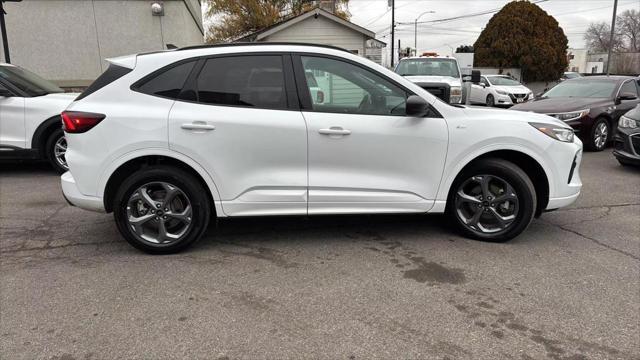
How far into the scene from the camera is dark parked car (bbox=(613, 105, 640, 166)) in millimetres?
7434

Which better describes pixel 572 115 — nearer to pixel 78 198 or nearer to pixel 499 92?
pixel 78 198

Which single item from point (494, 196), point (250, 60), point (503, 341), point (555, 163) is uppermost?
point (250, 60)

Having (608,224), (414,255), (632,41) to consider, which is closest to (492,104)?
(608,224)

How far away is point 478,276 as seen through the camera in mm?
3707

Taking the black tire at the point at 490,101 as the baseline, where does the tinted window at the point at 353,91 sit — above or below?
above

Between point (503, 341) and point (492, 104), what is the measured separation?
19.1 meters

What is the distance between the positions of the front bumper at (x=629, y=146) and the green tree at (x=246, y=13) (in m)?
30.4

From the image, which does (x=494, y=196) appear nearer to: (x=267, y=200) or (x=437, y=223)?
(x=437, y=223)

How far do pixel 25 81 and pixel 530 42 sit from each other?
1294 inches

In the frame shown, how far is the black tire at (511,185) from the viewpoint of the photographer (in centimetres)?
423

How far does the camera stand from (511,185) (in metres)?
4.27

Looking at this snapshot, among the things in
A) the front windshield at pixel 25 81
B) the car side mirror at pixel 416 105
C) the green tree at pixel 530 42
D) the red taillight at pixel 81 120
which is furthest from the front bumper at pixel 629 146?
the green tree at pixel 530 42

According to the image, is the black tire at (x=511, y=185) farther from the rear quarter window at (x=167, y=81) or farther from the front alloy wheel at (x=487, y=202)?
the rear quarter window at (x=167, y=81)

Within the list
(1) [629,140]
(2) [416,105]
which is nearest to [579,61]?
(1) [629,140]
